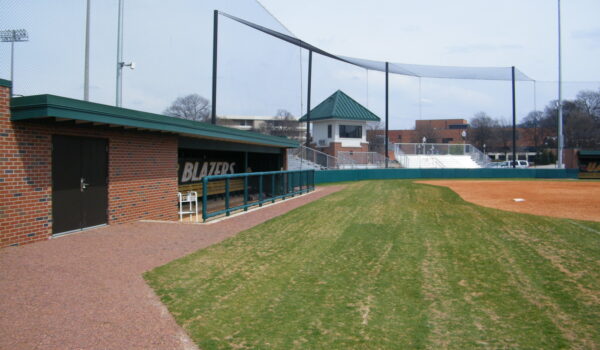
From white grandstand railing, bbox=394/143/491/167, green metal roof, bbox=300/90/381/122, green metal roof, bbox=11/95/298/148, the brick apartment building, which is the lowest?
green metal roof, bbox=11/95/298/148

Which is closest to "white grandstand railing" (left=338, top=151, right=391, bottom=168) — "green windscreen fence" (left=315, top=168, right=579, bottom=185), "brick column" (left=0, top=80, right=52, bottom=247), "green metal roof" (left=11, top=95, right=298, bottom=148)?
"green windscreen fence" (left=315, top=168, right=579, bottom=185)

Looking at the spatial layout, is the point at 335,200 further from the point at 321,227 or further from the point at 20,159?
the point at 20,159

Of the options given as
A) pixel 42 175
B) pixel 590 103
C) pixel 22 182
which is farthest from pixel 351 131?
pixel 590 103

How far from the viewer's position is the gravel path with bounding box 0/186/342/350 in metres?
4.10

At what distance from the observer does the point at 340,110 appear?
1697 inches

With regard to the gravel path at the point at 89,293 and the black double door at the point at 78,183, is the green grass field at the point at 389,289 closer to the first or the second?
the gravel path at the point at 89,293

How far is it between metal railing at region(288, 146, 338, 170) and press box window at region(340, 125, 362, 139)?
9.23 metres

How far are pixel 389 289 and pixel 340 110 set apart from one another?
38.4m

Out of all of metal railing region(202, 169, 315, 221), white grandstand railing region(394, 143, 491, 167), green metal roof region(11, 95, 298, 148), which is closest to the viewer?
green metal roof region(11, 95, 298, 148)

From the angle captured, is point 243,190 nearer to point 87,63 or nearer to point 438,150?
point 87,63

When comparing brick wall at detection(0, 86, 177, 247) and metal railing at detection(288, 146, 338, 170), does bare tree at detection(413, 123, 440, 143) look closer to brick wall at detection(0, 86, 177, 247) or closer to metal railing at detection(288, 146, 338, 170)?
metal railing at detection(288, 146, 338, 170)

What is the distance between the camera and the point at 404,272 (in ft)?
21.1

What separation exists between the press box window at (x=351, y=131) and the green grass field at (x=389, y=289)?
3351 cm

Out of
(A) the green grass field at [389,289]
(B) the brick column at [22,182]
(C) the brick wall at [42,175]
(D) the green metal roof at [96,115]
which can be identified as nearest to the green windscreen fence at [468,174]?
(D) the green metal roof at [96,115]
